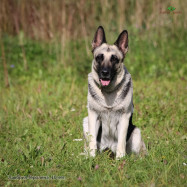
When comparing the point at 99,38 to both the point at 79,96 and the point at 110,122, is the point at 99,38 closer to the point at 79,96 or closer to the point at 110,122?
Answer: the point at 110,122

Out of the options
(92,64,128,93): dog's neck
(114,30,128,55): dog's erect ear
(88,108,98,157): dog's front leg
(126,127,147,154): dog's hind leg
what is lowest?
(126,127,147,154): dog's hind leg

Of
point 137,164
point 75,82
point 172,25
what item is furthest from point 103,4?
point 137,164

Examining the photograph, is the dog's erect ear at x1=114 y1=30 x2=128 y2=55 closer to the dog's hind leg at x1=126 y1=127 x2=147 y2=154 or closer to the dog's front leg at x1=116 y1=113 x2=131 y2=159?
the dog's front leg at x1=116 y1=113 x2=131 y2=159

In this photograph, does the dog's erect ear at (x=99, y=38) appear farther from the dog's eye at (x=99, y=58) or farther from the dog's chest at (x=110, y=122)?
the dog's chest at (x=110, y=122)

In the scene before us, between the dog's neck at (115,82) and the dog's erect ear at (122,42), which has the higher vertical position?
the dog's erect ear at (122,42)

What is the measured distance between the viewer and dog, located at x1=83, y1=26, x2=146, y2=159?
3.71 m

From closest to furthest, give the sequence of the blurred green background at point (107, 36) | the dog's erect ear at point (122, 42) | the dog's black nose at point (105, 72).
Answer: the dog's black nose at point (105, 72)
the dog's erect ear at point (122, 42)
the blurred green background at point (107, 36)

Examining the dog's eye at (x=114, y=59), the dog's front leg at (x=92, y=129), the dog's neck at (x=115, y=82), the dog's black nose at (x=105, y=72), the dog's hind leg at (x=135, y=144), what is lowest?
the dog's hind leg at (x=135, y=144)

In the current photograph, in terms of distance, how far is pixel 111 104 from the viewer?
3729mm

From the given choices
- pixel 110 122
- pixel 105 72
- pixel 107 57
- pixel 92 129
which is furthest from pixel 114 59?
pixel 92 129

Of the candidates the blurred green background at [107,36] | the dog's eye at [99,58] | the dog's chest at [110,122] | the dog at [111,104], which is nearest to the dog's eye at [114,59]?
the dog at [111,104]

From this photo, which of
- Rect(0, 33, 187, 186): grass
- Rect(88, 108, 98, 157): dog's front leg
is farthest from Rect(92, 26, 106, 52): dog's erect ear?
Rect(0, 33, 187, 186): grass

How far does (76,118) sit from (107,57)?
4.87ft

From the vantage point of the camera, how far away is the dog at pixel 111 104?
146 inches
